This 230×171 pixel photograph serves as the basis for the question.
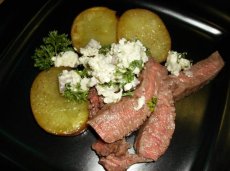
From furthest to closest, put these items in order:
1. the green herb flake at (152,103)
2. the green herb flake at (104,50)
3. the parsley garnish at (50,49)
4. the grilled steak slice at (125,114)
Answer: the parsley garnish at (50,49)
the green herb flake at (104,50)
the green herb flake at (152,103)
the grilled steak slice at (125,114)

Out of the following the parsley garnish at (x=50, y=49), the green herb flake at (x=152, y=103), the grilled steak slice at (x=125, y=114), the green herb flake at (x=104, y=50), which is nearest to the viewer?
the grilled steak slice at (x=125, y=114)

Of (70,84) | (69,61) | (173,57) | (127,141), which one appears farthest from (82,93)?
(173,57)

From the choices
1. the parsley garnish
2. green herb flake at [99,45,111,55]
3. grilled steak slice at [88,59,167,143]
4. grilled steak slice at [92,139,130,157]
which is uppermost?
the parsley garnish

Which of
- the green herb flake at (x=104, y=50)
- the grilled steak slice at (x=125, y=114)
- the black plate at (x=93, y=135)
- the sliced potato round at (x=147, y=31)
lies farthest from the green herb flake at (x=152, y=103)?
the green herb flake at (x=104, y=50)

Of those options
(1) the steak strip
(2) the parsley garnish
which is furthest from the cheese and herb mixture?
(1) the steak strip

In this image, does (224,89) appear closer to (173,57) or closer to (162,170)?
(173,57)

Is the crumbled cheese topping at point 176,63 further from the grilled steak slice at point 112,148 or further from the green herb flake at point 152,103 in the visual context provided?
the grilled steak slice at point 112,148

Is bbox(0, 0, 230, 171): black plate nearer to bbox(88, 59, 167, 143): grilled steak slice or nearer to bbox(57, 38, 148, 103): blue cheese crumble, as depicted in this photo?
bbox(88, 59, 167, 143): grilled steak slice
